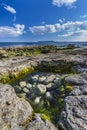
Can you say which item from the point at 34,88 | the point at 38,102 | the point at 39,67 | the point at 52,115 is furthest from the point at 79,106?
the point at 39,67

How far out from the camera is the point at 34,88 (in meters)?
9.30

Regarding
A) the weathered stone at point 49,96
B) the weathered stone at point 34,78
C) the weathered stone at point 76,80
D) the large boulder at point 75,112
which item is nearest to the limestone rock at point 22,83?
the weathered stone at point 34,78

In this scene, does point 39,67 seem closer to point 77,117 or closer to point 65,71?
point 65,71

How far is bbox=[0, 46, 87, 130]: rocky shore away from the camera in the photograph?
18.4ft

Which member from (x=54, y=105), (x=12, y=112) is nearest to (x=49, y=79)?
(x=54, y=105)

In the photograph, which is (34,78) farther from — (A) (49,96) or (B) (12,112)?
(B) (12,112)

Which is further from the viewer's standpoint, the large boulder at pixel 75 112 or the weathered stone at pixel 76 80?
the weathered stone at pixel 76 80

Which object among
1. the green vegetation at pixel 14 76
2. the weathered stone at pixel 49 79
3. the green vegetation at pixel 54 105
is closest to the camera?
the green vegetation at pixel 54 105

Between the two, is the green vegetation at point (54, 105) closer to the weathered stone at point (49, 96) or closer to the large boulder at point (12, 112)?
the weathered stone at point (49, 96)

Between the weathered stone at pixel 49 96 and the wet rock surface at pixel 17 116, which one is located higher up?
the wet rock surface at pixel 17 116

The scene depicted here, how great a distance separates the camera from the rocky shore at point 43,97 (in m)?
5.60

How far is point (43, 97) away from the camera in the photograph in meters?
8.39

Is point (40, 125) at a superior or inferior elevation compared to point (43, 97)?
superior

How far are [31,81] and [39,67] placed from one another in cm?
248
